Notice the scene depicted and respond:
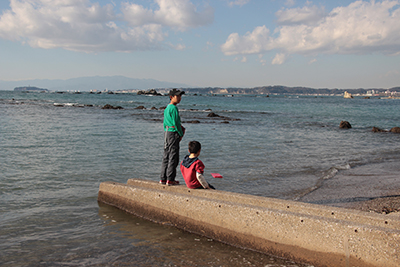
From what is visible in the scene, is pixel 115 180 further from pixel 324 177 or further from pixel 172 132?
pixel 324 177

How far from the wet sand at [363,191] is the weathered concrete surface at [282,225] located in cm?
210

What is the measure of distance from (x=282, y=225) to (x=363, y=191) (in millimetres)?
4411

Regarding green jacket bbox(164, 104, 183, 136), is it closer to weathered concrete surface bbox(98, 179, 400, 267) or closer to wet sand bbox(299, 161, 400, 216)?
weathered concrete surface bbox(98, 179, 400, 267)

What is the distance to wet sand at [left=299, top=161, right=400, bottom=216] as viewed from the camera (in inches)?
251

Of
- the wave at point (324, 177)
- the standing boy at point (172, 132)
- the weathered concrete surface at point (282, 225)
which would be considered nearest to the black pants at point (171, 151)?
the standing boy at point (172, 132)

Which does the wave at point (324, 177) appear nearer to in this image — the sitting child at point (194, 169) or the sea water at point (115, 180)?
the sea water at point (115, 180)

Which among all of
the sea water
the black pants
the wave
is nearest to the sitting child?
the black pants

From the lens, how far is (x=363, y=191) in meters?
7.50

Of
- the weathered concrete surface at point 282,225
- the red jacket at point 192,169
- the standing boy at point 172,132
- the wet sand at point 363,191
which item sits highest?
the standing boy at point 172,132

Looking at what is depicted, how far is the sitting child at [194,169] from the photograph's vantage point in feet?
18.2

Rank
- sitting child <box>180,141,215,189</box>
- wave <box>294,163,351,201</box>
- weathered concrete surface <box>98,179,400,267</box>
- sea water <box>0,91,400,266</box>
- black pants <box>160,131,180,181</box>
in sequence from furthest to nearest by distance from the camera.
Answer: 1. wave <box>294,163,351,201</box>
2. black pants <box>160,131,180,181</box>
3. sitting child <box>180,141,215,189</box>
4. sea water <box>0,91,400,266</box>
5. weathered concrete surface <box>98,179,400,267</box>

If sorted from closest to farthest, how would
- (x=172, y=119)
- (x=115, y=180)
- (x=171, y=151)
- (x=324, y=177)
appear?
(x=172, y=119)
(x=171, y=151)
(x=115, y=180)
(x=324, y=177)

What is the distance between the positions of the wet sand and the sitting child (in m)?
2.73

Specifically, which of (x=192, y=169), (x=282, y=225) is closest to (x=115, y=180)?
(x=192, y=169)
